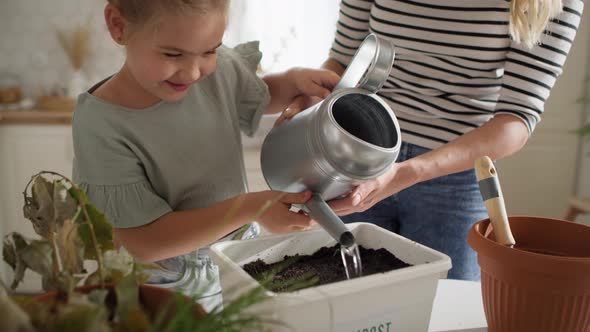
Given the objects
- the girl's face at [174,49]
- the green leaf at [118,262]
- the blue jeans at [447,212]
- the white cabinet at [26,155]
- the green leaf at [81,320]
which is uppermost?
the girl's face at [174,49]

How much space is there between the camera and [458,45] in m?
1.15

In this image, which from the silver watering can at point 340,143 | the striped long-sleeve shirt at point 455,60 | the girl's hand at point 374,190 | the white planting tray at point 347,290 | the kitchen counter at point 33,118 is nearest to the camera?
the white planting tray at point 347,290

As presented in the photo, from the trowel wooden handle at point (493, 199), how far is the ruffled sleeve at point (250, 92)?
450mm

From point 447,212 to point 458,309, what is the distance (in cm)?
41

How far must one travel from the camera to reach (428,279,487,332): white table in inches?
31.5

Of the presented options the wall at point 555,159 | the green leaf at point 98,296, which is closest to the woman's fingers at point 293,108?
the green leaf at point 98,296

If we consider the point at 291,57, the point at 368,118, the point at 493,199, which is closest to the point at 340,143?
the point at 368,118

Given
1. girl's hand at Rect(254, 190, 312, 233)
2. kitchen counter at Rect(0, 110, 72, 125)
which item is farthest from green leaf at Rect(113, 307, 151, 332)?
kitchen counter at Rect(0, 110, 72, 125)

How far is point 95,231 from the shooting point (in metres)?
0.53

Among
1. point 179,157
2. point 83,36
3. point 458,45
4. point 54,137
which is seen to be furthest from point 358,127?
point 83,36

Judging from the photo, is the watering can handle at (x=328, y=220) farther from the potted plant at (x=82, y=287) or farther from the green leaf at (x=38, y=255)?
the green leaf at (x=38, y=255)

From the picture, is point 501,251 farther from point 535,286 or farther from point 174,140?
point 174,140

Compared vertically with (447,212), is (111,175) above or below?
above

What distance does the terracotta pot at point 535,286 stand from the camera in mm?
648
